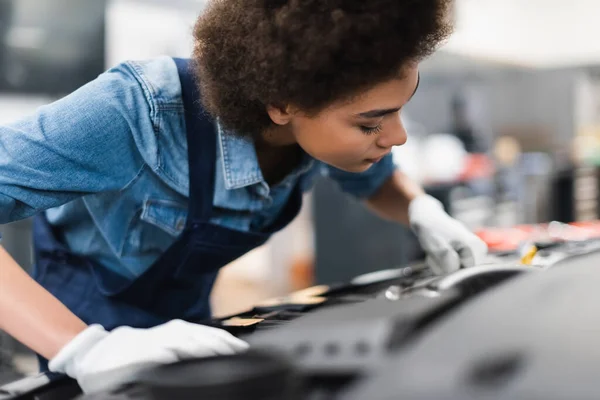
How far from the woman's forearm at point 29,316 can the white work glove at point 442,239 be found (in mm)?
635

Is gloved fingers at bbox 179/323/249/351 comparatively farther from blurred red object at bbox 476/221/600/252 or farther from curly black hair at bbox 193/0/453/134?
blurred red object at bbox 476/221/600/252

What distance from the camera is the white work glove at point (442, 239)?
3.64 ft

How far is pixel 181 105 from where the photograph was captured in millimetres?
907

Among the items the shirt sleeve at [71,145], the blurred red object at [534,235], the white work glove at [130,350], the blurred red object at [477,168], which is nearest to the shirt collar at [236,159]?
the shirt sleeve at [71,145]

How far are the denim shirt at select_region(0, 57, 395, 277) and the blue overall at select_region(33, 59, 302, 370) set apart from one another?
2 centimetres

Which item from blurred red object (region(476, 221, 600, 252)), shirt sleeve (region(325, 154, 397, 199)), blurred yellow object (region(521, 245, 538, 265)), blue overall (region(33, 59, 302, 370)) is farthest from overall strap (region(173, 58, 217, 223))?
blurred red object (region(476, 221, 600, 252))

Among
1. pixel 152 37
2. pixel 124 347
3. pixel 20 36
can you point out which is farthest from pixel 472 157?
pixel 124 347

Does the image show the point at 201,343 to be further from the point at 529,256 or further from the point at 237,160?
the point at 529,256

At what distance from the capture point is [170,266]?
1004 mm

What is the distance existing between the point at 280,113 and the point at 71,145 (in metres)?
0.28

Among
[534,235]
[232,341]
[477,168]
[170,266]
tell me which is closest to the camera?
[232,341]

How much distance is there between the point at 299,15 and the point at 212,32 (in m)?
0.17

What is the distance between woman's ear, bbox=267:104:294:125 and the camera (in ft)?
2.72

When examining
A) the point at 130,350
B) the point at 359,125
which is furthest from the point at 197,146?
the point at 130,350
